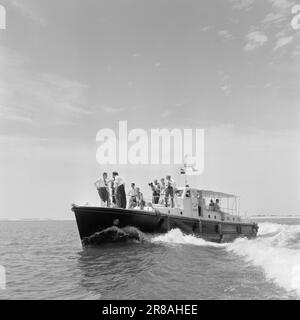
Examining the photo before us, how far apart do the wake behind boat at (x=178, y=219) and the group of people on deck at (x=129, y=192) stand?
668 millimetres

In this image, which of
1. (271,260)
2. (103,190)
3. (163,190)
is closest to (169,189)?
(163,190)

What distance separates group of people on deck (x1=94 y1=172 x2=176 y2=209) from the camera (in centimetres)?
2016

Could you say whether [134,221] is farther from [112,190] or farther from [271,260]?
[271,260]

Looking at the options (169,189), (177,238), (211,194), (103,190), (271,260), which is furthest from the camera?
(211,194)

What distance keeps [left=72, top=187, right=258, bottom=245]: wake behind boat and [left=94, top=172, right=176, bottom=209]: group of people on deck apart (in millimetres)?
668

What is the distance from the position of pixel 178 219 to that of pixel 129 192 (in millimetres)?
3218

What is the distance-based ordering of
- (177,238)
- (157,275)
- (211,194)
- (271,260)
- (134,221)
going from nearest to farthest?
(157,275)
(271,260)
(134,221)
(177,238)
(211,194)

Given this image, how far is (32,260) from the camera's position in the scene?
1959cm

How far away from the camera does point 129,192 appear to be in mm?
22172

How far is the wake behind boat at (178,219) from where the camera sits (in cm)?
1950
